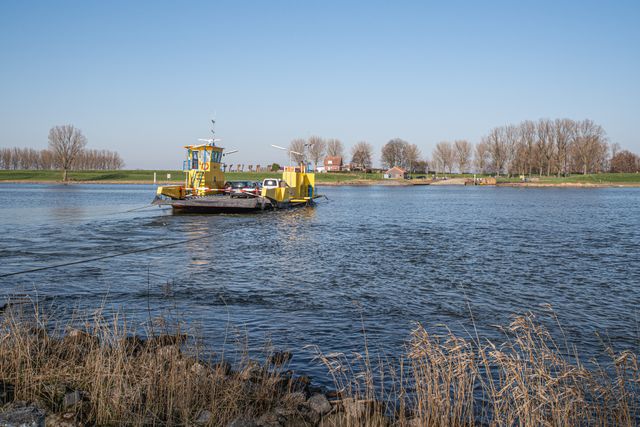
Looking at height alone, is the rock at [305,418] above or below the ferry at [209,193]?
below

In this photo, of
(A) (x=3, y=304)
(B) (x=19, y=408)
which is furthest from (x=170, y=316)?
(B) (x=19, y=408)

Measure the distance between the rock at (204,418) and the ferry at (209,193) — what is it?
3265cm

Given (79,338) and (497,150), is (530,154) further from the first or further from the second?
(79,338)

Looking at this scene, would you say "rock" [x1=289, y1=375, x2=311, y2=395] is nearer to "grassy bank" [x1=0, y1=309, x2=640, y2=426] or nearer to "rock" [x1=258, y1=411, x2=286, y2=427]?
"grassy bank" [x1=0, y1=309, x2=640, y2=426]

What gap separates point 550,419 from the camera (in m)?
6.30

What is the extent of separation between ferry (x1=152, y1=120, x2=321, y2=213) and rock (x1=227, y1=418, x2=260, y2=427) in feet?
108

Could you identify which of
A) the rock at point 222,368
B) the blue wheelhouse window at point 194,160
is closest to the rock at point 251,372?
the rock at point 222,368

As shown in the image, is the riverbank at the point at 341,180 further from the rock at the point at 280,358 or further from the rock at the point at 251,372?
the rock at the point at 251,372

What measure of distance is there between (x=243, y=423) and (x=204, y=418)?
472 millimetres

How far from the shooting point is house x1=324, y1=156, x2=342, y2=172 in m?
193

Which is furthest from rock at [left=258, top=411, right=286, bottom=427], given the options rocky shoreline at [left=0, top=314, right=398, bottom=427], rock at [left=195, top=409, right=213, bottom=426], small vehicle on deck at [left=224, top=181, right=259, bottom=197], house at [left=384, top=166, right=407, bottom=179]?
house at [left=384, top=166, right=407, bottom=179]

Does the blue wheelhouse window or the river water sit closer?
the river water

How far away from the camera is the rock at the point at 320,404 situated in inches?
261

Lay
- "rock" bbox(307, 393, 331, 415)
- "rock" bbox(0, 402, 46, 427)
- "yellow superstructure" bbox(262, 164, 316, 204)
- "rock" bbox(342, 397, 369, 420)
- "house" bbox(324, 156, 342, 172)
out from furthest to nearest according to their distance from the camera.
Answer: "house" bbox(324, 156, 342, 172) < "yellow superstructure" bbox(262, 164, 316, 204) < "rock" bbox(307, 393, 331, 415) < "rock" bbox(342, 397, 369, 420) < "rock" bbox(0, 402, 46, 427)
